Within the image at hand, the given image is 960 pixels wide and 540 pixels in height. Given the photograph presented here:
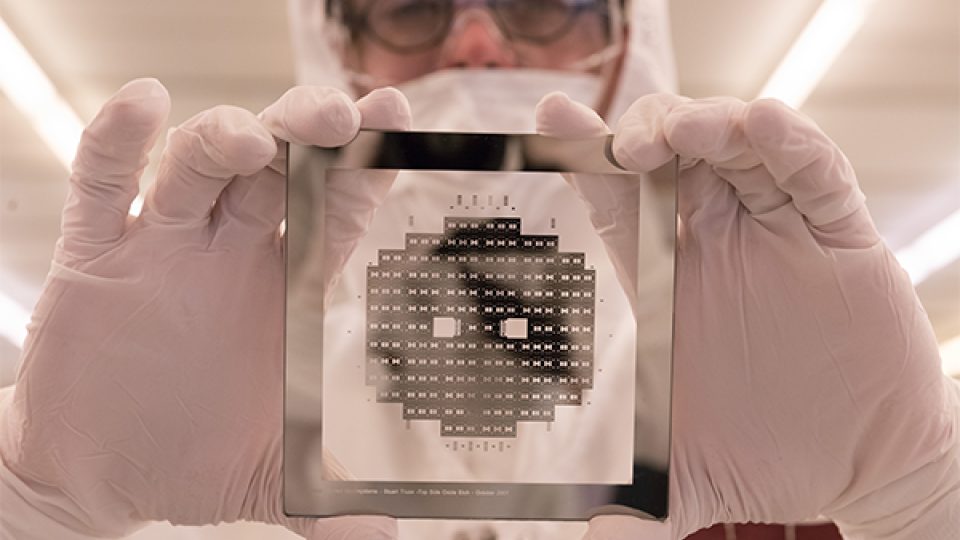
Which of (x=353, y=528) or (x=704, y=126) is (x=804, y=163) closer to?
(x=704, y=126)

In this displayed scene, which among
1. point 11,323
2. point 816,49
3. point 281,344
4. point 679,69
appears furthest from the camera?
point 11,323

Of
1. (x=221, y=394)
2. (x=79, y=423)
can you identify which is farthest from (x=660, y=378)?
(x=79, y=423)

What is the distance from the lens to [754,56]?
5.86 ft

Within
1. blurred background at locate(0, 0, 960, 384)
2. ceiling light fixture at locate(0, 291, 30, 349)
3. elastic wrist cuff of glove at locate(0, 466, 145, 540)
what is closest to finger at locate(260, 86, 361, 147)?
elastic wrist cuff of glove at locate(0, 466, 145, 540)

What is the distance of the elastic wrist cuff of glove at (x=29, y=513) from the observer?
2.21ft

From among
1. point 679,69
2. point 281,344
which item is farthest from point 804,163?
point 679,69

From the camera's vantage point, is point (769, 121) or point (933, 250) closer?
point (769, 121)

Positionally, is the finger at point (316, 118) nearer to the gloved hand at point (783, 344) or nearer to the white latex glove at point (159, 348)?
the white latex glove at point (159, 348)

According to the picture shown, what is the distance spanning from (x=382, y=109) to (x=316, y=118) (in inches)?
2.5

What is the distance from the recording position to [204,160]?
598 mm

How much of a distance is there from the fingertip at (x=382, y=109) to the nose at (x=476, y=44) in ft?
2.52

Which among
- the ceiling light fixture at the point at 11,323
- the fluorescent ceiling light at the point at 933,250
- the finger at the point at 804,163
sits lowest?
the ceiling light fixture at the point at 11,323

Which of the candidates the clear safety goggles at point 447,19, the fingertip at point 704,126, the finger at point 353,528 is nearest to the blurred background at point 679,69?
the clear safety goggles at point 447,19

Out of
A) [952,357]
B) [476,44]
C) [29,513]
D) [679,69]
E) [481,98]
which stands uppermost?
[679,69]
